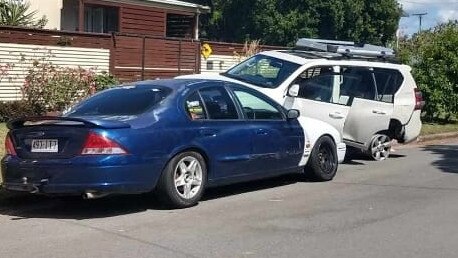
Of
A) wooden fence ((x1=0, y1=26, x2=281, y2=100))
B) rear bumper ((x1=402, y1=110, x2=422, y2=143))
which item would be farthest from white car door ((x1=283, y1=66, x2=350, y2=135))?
wooden fence ((x1=0, y1=26, x2=281, y2=100))

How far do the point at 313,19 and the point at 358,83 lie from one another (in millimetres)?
31469

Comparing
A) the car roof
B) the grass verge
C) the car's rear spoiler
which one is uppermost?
the car roof

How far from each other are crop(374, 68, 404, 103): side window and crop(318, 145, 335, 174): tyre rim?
2938 mm

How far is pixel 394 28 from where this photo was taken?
46.8 metres

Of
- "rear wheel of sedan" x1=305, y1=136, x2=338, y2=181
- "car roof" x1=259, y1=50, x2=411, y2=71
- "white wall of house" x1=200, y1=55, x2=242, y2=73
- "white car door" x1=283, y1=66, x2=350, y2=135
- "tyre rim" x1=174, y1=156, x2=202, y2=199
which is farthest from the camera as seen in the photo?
"white wall of house" x1=200, y1=55, x2=242, y2=73

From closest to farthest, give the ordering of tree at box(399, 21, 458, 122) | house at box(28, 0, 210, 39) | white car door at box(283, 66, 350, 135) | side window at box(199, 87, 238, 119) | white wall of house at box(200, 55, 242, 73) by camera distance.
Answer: side window at box(199, 87, 238, 119) → white car door at box(283, 66, 350, 135) → tree at box(399, 21, 458, 122) → white wall of house at box(200, 55, 242, 73) → house at box(28, 0, 210, 39)

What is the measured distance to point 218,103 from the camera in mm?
9047

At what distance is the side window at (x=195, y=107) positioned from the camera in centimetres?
858

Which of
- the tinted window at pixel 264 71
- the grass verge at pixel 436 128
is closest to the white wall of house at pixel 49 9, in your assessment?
the grass verge at pixel 436 128

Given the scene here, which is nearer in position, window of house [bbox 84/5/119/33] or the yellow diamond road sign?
the yellow diamond road sign

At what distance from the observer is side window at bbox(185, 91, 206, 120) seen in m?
8.58

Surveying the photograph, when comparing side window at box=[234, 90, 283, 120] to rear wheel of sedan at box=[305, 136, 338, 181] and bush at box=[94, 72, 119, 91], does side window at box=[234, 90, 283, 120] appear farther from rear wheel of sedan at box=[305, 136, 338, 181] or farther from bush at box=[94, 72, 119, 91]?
bush at box=[94, 72, 119, 91]

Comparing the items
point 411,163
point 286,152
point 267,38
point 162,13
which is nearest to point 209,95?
A: point 286,152

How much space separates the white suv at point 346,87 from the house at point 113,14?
12.9 metres
